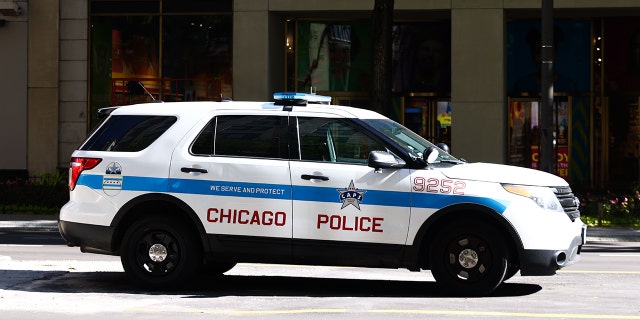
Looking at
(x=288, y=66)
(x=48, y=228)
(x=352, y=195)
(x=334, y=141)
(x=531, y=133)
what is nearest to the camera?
(x=352, y=195)

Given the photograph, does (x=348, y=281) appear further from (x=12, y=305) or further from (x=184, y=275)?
(x=12, y=305)

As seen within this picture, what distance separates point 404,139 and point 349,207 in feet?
3.15

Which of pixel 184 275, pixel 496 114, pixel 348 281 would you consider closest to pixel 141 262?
pixel 184 275

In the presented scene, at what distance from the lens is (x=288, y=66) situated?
28766mm

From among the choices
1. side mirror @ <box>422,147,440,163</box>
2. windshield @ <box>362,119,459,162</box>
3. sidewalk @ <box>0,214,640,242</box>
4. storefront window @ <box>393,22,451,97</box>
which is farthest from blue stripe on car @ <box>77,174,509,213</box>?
storefront window @ <box>393,22,451,97</box>

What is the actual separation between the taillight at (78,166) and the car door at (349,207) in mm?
1945

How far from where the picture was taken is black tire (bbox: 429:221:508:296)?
10.5 meters

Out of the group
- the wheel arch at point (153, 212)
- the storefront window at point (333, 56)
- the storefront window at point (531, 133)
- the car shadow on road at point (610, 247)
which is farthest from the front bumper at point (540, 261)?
the storefront window at point (333, 56)

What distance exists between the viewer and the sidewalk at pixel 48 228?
62.6ft

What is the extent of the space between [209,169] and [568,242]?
329cm

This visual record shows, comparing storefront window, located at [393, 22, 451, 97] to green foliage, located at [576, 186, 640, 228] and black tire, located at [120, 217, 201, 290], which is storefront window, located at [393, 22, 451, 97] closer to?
green foliage, located at [576, 186, 640, 228]

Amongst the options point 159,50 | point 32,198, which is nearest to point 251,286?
point 32,198

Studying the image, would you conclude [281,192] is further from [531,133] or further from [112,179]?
[531,133]

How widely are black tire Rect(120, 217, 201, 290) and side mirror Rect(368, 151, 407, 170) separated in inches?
→ 72.1
